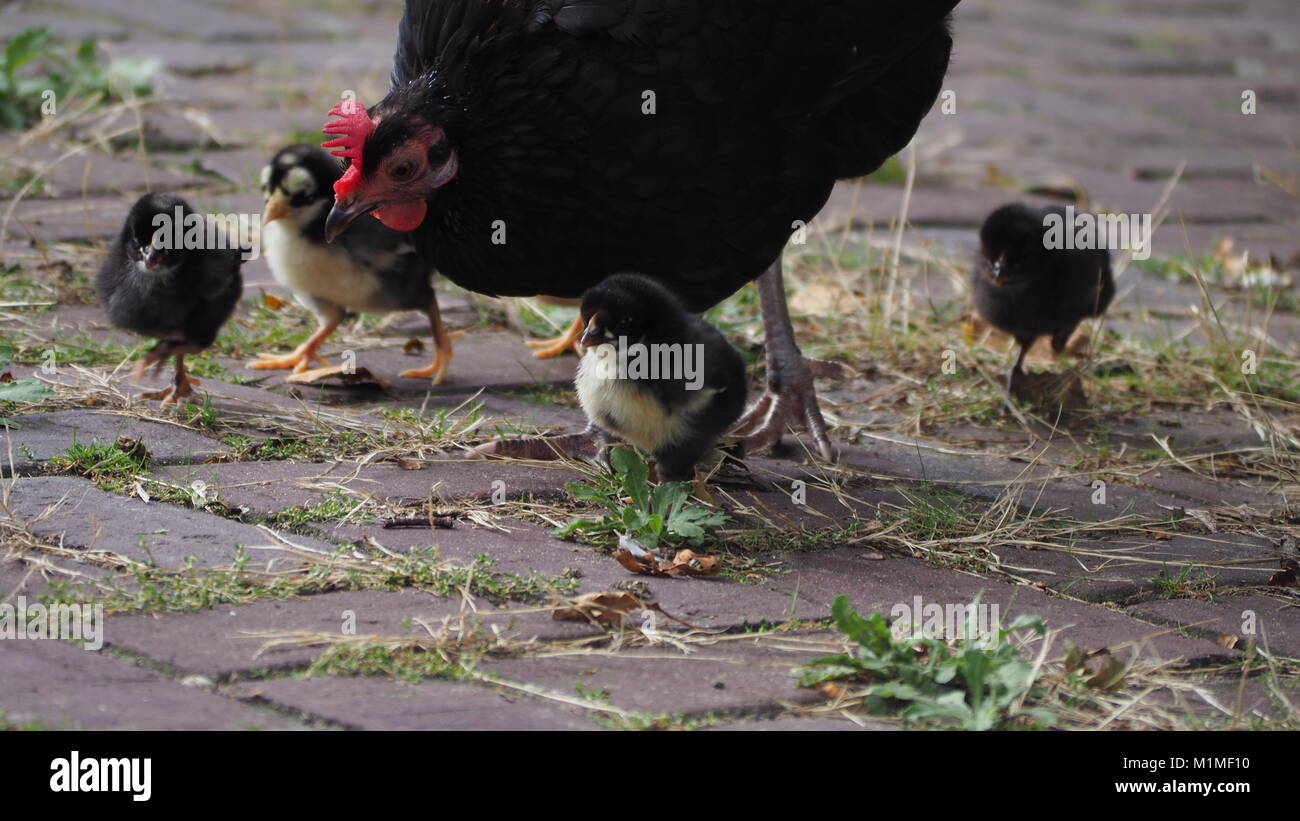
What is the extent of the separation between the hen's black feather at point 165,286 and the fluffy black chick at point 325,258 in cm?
35

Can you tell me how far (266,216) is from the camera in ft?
14.9

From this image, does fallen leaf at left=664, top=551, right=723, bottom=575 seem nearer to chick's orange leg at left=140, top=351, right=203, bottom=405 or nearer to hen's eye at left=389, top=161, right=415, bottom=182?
hen's eye at left=389, top=161, right=415, bottom=182

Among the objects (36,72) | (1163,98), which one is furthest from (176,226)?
(1163,98)

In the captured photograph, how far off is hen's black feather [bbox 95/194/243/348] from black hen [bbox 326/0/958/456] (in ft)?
2.19

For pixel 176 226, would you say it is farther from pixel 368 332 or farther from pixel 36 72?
pixel 36 72

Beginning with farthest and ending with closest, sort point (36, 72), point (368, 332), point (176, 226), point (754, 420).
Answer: point (36, 72) → point (368, 332) → point (754, 420) → point (176, 226)

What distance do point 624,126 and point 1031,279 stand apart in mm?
1828

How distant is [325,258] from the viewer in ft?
14.7

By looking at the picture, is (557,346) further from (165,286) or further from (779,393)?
(165,286)

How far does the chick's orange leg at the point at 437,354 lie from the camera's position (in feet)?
14.9

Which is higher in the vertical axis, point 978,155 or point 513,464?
point 978,155

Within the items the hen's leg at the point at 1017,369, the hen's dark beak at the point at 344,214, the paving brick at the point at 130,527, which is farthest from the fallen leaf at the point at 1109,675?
the hen's leg at the point at 1017,369
